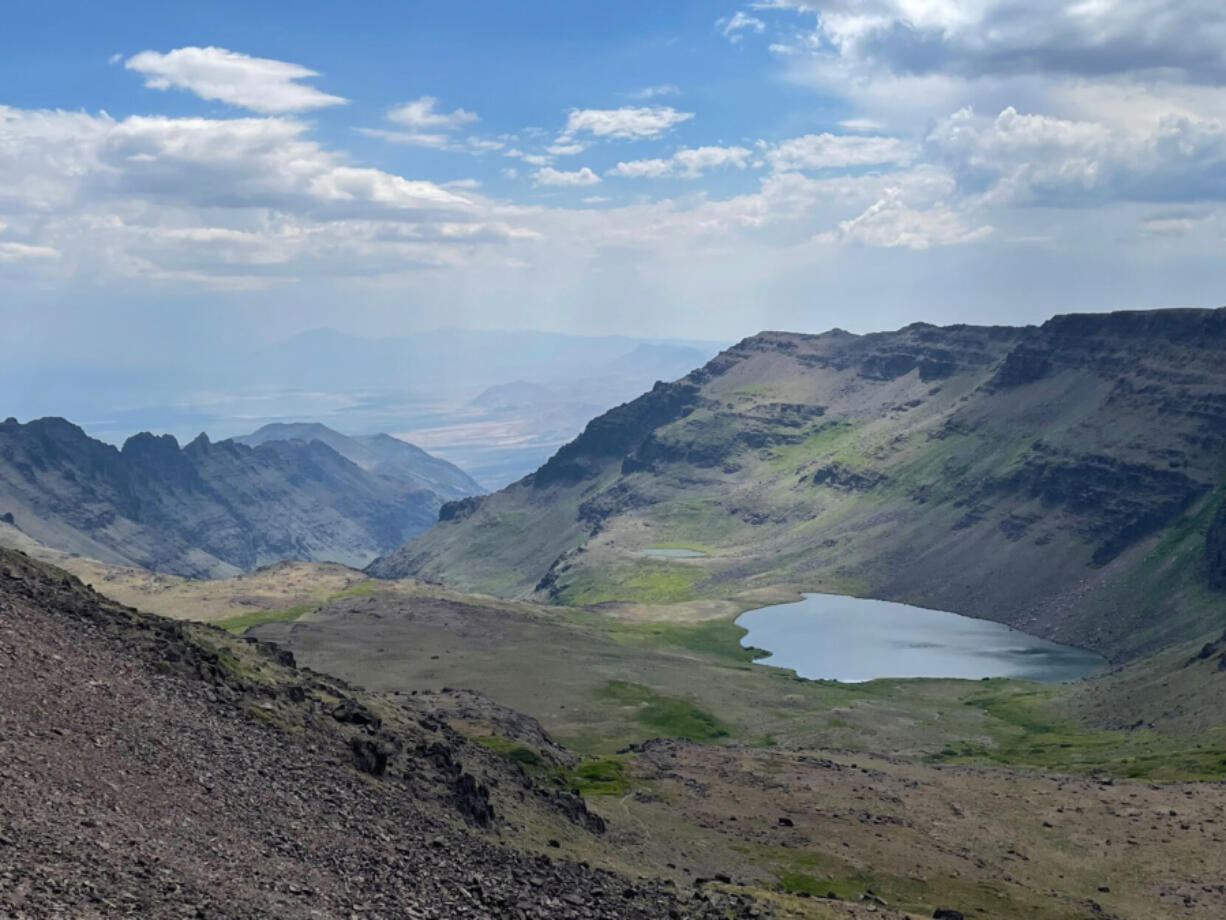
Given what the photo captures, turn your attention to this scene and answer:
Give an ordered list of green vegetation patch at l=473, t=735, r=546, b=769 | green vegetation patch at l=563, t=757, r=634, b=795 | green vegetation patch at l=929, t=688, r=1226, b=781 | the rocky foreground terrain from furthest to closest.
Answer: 1. green vegetation patch at l=929, t=688, r=1226, b=781
2. green vegetation patch at l=473, t=735, r=546, b=769
3. green vegetation patch at l=563, t=757, r=634, b=795
4. the rocky foreground terrain

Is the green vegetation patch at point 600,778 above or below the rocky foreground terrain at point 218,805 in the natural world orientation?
below

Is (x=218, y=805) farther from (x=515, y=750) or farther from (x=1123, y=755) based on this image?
(x=1123, y=755)

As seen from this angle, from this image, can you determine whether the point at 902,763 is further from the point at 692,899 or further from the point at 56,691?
the point at 56,691

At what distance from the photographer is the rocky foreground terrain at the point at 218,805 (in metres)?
48.8

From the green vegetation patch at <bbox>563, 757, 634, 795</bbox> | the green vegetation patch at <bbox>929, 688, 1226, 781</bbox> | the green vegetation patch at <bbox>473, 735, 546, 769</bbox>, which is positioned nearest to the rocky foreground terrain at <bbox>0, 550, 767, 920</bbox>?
the green vegetation patch at <bbox>563, 757, 634, 795</bbox>

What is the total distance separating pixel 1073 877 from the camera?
10719cm

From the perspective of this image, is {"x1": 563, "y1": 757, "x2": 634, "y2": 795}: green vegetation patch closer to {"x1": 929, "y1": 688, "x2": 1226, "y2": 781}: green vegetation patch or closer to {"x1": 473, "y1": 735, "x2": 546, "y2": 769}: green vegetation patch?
{"x1": 473, "y1": 735, "x2": 546, "y2": 769}: green vegetation patch

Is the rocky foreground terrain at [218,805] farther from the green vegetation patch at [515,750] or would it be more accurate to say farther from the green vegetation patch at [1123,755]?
the green vegetation patch at [1123,755]

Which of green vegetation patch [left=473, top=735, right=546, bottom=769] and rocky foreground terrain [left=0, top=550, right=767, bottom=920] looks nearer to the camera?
rocky foreground terrain [left=0, top=550, right=767, bottom=920]

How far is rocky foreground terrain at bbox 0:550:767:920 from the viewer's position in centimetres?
4875

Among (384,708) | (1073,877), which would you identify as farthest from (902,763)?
(384,708)

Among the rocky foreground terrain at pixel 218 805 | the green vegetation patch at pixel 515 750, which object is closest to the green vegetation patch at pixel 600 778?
the green vegetation patch at pixel 515 750

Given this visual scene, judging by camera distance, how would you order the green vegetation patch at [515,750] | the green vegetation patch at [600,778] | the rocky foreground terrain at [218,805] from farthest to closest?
the green vegetation patch at [515,750] < the green vegetation patch at [600,778] < the rocky foreground terrain at [218,805]

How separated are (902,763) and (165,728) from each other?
383 ft
